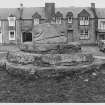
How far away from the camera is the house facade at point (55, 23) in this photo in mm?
33469

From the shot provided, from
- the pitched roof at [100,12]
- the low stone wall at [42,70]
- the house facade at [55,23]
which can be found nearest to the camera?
the low stone wall at [42,70]

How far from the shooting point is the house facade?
33.5 m

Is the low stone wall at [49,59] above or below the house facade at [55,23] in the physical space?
below

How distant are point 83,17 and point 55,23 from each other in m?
4.47

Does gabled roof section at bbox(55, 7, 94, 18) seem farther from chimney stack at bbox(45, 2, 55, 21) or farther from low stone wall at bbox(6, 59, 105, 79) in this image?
low stone wall at bbox(6, 59, 105, 79)

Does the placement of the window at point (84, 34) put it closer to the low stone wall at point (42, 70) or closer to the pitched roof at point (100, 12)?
the pitched roof at point (100, 12)

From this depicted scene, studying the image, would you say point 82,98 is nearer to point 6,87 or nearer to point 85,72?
point 85,72

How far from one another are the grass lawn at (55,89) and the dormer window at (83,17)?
1921 cm

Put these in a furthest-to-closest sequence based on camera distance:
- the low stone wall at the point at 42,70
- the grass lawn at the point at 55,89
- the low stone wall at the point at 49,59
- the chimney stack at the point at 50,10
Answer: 1. the chimney stack at the point at 50,10
2. the low stone wall at the point at 49,59
3. the low stone wall at the point at 42,70
4. the grass lawn at the point at 55,89

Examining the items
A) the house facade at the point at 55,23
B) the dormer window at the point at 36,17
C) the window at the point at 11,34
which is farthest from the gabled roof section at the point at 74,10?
the window at the point at 11,34

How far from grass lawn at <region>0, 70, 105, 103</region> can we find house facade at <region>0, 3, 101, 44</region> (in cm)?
1888

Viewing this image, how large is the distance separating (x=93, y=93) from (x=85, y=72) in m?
2.83

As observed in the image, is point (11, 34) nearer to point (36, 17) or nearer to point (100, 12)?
point (36, 17)

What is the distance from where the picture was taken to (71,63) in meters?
15.4
